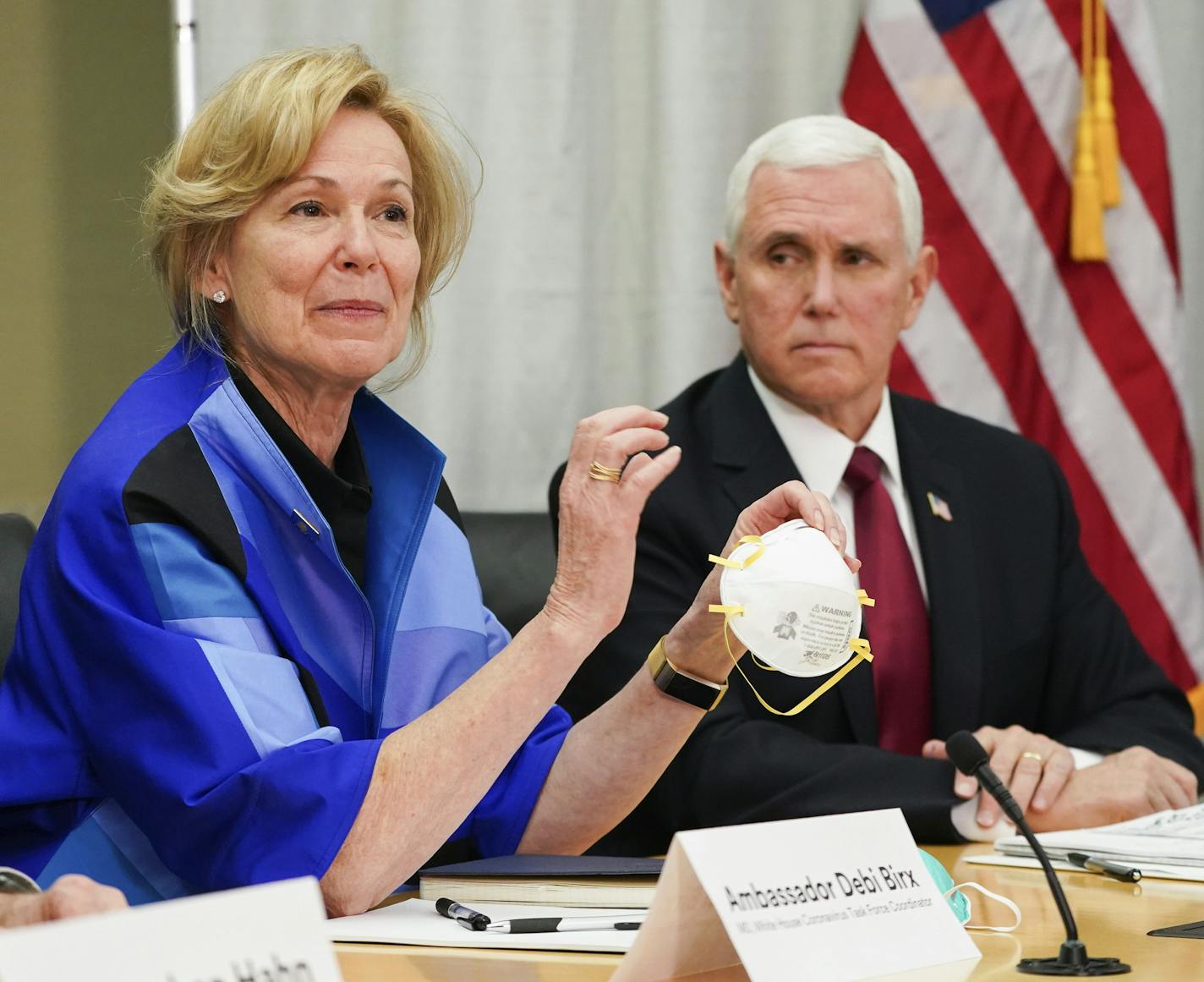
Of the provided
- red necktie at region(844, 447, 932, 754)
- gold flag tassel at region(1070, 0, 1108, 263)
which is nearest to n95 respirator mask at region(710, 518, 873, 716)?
red necktie at region(844, 447, 932, 754)

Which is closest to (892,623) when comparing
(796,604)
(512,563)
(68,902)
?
(512,563)

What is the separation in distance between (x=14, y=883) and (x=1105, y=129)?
2.81 m

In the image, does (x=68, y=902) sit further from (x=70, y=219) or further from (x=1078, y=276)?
(x=1078, y=276)

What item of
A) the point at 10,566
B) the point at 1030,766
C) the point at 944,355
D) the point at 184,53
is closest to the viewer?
the point at 10,566

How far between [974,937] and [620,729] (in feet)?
1.86

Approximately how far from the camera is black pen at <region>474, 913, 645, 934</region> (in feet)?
4.60

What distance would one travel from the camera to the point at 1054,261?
11.6 feet

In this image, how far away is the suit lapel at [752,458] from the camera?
2406 mm

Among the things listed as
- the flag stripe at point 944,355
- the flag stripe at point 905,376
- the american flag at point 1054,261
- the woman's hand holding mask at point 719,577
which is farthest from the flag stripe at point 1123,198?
the woman's hand holding mask at point 719,577

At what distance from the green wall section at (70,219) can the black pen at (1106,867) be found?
83.1 inches

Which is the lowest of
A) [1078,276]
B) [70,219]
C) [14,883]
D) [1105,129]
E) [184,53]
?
[14,883]

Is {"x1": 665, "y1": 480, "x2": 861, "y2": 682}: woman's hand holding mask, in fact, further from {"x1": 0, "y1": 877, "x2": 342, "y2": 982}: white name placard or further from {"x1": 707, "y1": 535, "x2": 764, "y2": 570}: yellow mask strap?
{"x1": 0, "y1": 877, "x2": 342, "y2": 982}: white name placard

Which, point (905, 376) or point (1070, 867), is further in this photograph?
point (905, 376)

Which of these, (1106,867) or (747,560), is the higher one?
(747,560)
